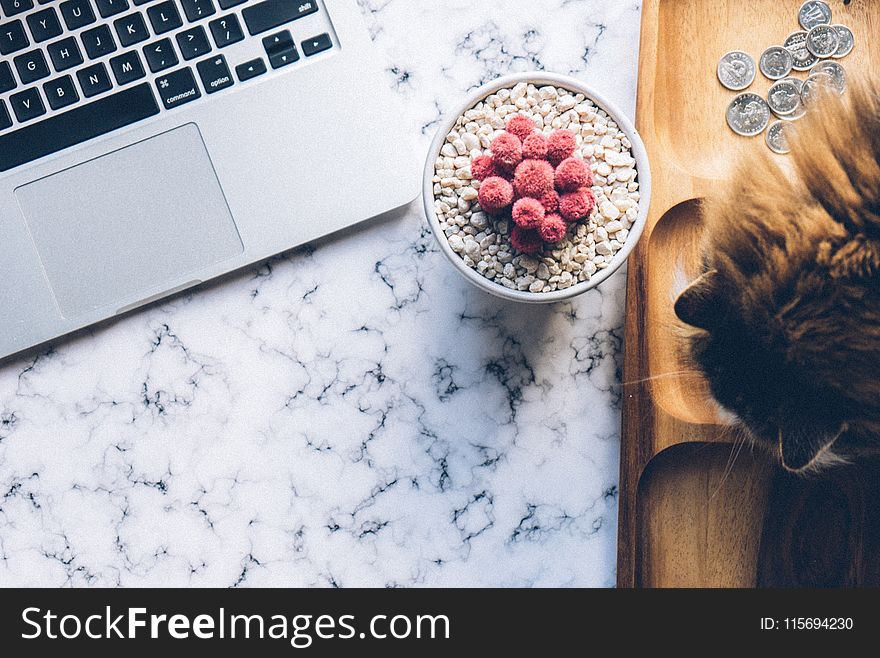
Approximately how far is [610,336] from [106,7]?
0.62 metres

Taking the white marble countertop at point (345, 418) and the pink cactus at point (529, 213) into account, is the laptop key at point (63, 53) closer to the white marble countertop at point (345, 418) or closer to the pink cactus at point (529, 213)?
the white marble countertop at point (345, 418)

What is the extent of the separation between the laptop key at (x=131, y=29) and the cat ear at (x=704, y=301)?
586 mm

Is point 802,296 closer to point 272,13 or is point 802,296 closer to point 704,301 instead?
point 704,301

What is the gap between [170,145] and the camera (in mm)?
783

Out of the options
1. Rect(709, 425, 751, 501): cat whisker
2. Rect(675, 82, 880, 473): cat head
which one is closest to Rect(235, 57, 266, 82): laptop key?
Rect(675, 82, 880, 473): cat head

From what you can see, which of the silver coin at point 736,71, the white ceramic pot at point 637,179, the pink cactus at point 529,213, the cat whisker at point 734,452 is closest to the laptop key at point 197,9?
the white ceramic pot at point 637,179

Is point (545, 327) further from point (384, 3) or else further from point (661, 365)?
point (384, 3)

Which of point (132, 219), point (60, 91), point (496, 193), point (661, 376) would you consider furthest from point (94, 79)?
point (661, 376)

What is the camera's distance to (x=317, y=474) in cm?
84

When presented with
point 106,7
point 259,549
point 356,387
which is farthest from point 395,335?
point 106,7

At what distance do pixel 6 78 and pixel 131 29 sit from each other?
135 mm

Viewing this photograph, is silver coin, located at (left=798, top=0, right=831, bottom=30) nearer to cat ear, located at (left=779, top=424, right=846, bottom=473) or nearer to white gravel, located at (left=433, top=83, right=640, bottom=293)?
white gravel, located at (left=433, top=83, right=640, bottom=293)

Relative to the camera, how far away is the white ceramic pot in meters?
0.70

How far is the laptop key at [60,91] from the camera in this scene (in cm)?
76
